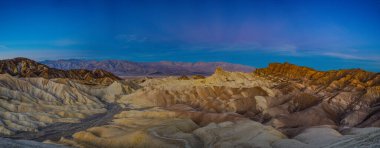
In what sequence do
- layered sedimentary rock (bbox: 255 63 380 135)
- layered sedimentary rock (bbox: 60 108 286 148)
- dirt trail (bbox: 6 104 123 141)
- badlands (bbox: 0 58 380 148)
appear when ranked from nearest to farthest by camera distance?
1. layered sedimentary rock (bbox: 60 108 286 148)
2. badlands (bbox: 0 58 380 148)
3. dirt trail (bbox: 6 104 123 141)
4. layered sedimentary rock (bbox: 255 63 380 135)

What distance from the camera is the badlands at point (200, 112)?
2341 inches

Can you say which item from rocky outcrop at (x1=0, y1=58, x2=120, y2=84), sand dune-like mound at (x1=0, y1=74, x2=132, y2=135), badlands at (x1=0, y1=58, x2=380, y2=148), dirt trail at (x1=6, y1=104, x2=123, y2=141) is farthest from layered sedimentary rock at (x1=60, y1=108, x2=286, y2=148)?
rocky outcrop at (x1=0, y1=58, x2=120, y2=84)

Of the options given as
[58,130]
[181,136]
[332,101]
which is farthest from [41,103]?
[332,101]

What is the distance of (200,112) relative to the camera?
3356 inches

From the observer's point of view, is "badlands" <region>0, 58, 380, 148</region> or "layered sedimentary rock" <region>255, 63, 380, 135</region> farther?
"layered sedimentary rock" <region>255, 63, 380, 135</region>

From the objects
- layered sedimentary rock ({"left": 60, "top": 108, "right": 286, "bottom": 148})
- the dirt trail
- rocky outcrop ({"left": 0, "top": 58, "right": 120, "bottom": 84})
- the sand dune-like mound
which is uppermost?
rocky outcrop ({"left": 0, "top": 58, "right": 120, "bottom": 84})

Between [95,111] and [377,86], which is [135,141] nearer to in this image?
[95,111]

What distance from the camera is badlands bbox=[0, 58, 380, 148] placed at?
5946 centimetres

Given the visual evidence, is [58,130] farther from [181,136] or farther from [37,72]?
[37,72]

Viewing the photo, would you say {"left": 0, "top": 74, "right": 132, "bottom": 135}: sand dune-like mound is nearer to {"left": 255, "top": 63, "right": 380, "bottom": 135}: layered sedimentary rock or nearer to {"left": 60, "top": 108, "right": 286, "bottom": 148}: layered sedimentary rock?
{"left": 60, "top": 108, "right": 286, "bottom": 148}: layered sedimentary rock

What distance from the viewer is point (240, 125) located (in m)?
65.4

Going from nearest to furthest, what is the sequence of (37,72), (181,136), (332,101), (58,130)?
(181,136) → (58,130) → (332,101) → (37,72)

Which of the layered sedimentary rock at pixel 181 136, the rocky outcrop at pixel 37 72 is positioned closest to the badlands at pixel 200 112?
the layered sedimentary rock at pixel 181 136

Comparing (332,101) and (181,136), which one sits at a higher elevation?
(332,101)
